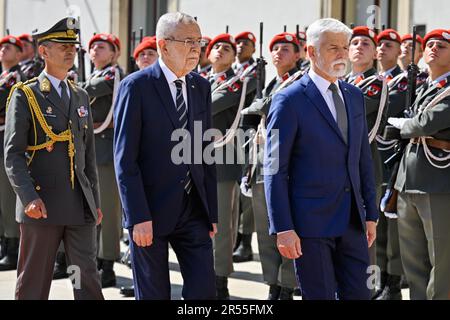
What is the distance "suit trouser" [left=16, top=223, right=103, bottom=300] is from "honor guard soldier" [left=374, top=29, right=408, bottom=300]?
2.43 m

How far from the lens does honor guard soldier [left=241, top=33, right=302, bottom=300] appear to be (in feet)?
21.6

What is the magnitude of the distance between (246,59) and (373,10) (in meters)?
2.48

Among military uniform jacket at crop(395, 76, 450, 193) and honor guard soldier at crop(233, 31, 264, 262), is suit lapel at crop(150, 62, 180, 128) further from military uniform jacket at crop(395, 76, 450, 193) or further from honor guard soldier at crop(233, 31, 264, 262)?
honor guard soldier at crop(233, 31, 264, 262)

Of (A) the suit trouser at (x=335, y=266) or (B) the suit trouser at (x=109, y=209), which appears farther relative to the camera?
(B) the suit trouser at (x=109, y=209)

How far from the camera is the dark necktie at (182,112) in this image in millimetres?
4574

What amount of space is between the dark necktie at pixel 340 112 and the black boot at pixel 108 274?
→ 11.4 ft

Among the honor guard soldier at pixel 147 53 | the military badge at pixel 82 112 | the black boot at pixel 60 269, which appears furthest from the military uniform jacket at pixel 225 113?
the military badge at pixel 82 112

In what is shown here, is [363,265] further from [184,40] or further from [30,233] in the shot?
[30,233]

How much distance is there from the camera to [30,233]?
5.27m

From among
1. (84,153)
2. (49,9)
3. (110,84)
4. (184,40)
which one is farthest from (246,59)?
(49,9)

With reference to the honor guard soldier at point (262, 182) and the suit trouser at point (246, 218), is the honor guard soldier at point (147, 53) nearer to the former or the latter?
the honor guard soldier at point (262, 182)

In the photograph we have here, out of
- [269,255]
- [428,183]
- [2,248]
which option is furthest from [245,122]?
[2,248]

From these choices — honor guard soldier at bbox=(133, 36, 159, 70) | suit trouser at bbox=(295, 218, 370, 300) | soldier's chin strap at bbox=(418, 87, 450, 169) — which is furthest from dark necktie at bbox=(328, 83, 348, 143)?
honor guard soldier at bbox=(133, 36, 159, 70)

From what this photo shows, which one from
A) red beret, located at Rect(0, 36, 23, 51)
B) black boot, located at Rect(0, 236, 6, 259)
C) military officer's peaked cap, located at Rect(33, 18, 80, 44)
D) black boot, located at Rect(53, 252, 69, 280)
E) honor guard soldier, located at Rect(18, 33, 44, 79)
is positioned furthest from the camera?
honor guard soldier, located at Rect(18, 33, 44, 79)
